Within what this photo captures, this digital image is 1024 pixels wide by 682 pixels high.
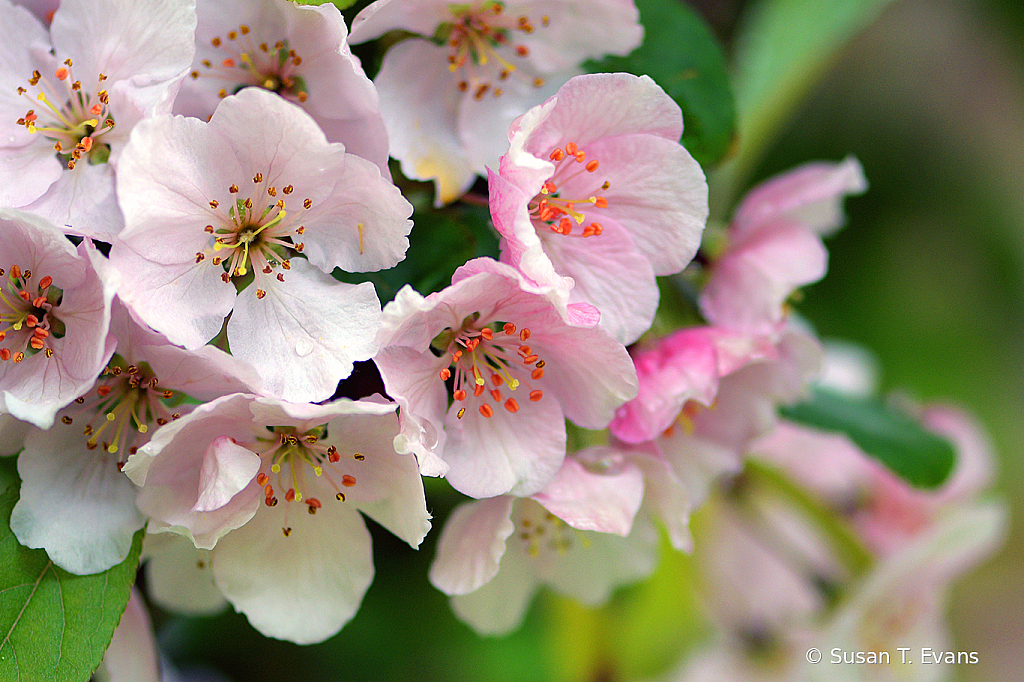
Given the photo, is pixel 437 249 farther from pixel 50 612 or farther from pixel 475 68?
pixel 50 612

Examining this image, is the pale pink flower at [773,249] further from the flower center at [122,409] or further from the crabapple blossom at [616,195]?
the flower center at [122,409]

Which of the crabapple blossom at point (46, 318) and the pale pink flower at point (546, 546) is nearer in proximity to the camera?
the crabapple blossom at point (46, 318)

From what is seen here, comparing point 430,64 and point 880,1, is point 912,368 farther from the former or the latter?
point 430,64

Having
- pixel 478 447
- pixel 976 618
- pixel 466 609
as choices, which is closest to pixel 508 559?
pixel 466 609

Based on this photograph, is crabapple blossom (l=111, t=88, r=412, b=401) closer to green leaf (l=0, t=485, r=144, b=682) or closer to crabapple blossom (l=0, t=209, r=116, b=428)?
crabapple blossom (l=0, t=209, r=116, b=428)

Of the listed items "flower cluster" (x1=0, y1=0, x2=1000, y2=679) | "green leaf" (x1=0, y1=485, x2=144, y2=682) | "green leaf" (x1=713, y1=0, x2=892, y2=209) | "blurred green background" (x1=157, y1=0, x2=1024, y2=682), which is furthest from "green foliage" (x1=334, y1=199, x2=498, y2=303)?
"blurred green background" (x1=157, y1=0, x2=1024, y2=682)

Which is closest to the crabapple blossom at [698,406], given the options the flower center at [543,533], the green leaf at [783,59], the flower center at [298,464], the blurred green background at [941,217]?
the flower center at [543,533]

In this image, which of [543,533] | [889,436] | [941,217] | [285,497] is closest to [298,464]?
[285,497]
